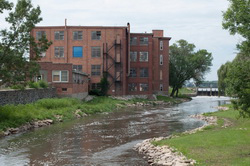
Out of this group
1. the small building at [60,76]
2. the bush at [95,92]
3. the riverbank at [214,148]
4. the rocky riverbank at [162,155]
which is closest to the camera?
the riverbank at [214,148]

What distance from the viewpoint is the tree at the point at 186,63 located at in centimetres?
9312

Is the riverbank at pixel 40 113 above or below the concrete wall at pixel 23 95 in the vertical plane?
below

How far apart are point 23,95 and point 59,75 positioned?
1267 cm

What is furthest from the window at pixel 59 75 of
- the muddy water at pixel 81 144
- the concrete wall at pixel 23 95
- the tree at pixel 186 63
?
the tree at pixel 186 63

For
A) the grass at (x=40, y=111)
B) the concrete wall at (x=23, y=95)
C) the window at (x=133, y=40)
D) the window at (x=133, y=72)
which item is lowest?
the grass at (x=40, y=111)

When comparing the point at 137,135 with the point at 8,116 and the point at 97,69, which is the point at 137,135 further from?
the point at 97,69

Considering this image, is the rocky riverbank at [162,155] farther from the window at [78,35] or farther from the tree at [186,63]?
the tree at [186,63]

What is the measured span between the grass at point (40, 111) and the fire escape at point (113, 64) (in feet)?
52.9

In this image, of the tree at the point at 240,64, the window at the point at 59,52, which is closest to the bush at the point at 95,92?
the window at the point at 59,52

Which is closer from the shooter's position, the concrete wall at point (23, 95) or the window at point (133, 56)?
the concrete wall at point (23, 95)

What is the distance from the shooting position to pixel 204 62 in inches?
3755

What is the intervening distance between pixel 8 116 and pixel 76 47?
38.3 meters

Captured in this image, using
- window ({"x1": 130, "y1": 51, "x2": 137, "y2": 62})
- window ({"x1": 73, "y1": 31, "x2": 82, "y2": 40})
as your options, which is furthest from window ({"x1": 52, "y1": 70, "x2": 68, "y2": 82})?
window ({"x1": 130, "y1": 51, "x2": 137, "y2": 62})

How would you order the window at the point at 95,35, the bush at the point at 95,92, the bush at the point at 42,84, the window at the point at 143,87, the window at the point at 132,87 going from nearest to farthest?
the bush at the point at 42,84, the bush at the point at 95,92, the window at the point at 95,35, the window at the point at 132,87, the window at the point at 143,87
